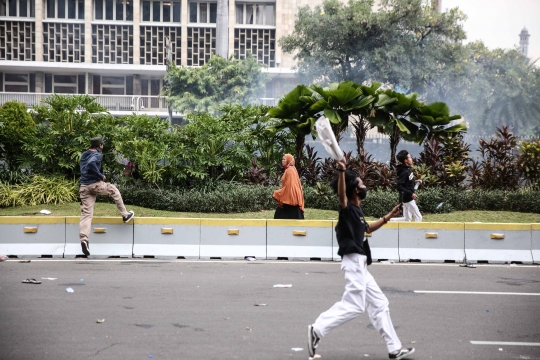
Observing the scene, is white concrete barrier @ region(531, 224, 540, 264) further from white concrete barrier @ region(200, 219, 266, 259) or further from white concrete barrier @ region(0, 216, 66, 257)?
white concrete barrier @ region(0, 216, 66, 257)

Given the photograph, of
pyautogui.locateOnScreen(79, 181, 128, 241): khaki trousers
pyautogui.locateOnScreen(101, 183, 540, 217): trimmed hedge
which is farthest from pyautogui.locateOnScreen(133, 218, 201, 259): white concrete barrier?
pyautogui.locateOnScreen(101, 183, 540, 217): trimmed hedge

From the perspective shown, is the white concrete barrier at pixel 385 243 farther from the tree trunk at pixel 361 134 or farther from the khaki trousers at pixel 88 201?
the tree trunk at pixel 361 134

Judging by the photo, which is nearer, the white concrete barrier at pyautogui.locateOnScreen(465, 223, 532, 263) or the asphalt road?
the asphalt road

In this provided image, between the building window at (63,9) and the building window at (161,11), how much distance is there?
428cm

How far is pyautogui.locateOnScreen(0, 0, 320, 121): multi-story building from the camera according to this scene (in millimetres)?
44938

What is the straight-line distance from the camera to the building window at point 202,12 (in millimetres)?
46156

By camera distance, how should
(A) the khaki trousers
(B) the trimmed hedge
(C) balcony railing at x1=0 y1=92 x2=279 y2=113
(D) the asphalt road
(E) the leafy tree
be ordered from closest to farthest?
(D) the asphalt road → (A) the khaki trousers → (B) the trimmed hedge → (E) the leafy tree → (C) balcony railing at x1=0 y1=92 x2=279 y2=113

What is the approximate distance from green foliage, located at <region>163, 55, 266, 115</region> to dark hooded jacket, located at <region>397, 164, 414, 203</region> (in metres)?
22.4

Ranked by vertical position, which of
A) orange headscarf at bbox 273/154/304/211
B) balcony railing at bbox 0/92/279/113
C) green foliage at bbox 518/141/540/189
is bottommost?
orange headscarf at bbox 273/154/304/211

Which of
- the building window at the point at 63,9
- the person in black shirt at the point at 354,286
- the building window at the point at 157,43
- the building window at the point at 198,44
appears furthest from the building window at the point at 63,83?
the person in black shirt at the point at 354,286

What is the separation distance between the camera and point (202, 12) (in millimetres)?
46344

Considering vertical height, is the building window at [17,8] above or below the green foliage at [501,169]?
above

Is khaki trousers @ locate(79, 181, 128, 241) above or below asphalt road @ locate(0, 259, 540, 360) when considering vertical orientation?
above

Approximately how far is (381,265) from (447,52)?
27.5m
